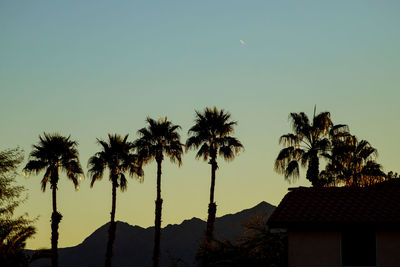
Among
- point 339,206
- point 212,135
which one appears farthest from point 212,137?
point 339,206

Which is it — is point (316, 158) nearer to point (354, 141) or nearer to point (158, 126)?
point (354, 141)

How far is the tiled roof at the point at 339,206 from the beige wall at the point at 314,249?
0.54 meters

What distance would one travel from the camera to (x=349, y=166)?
2261 inches

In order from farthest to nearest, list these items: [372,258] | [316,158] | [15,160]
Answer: [15,160], [316,158], [372,258]

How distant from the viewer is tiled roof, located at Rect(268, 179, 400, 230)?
30.6 meters

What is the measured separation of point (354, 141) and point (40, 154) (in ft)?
83.7

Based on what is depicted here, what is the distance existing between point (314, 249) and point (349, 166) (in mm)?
27559

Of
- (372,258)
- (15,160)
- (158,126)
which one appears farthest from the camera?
(158,126)

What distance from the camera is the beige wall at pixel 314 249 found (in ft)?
100.0

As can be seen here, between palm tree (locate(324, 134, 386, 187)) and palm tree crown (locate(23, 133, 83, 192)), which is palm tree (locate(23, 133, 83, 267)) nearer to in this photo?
palm tree crown (locate(23, 133, 83, 192))

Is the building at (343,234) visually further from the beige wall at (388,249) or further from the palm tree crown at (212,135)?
the palm tree crown at (212,135)

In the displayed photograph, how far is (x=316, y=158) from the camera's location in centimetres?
5653

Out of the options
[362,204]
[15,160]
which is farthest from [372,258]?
[15,160]

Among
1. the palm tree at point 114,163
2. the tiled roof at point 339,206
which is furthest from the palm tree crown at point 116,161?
the tiled roof at point 339,206
